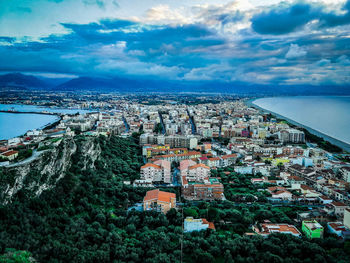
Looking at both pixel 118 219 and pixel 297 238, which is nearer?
pixel 297 238

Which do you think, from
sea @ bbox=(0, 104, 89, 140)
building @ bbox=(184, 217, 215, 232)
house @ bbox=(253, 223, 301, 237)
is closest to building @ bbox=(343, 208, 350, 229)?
house @ bbox=(253, 223, 301, 237)

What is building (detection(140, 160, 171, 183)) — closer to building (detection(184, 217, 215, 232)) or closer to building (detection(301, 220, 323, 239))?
building (detection(184, 217, 215, 232))

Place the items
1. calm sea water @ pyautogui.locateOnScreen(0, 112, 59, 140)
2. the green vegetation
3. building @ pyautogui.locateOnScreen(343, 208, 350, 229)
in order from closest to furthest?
1. the green vegetation
2. building @ pyautogui.locateOnScreen(343, 208, 350, 229)
3. calm sea water @ pyautogui.locateOnScreen(0, 112, 59, 140)

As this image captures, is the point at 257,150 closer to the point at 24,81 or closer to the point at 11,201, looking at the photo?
the point at 11,201

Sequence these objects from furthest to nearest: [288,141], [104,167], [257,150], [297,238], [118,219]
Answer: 1. [288,141]
2. [257,150]
3. [104,167]
4. [118,219]
5. [297,238]

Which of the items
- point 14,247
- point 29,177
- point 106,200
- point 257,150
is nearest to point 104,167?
point 106,200

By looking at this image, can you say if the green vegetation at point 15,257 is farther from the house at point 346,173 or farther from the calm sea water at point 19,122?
the calm sea water at point 19,122
